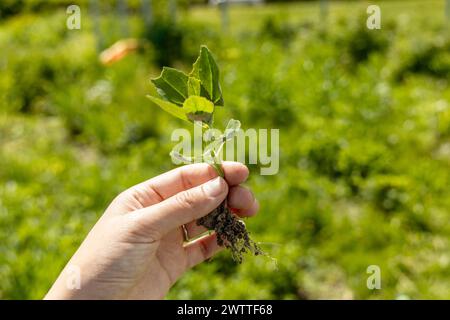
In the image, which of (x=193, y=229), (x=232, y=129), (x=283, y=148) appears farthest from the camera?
(x=283, y=148)

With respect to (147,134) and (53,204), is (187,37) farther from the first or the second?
(53,204)

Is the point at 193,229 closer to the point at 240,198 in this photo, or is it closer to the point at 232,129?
the point at 240,198

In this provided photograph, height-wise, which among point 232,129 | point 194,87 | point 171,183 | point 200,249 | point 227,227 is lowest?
point 200,249

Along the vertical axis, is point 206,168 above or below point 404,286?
above

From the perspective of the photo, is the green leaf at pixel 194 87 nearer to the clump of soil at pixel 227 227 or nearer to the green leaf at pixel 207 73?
the green leaf at pixel 207 73

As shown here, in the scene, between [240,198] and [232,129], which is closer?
[232,129]

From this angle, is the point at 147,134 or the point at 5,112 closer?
the point at 147,134

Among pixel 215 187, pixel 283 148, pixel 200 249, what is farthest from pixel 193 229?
pixel 283 148

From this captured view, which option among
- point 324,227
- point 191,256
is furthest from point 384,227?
point 191,256
